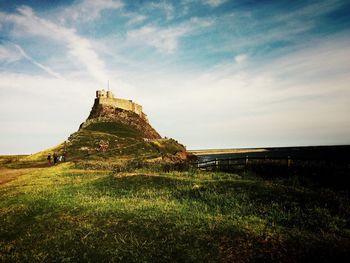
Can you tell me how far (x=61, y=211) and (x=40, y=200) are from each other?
14.4ft

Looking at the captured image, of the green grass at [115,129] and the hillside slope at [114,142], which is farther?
the green grass at [115,129]

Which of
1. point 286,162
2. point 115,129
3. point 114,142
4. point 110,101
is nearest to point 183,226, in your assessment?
point 286,162

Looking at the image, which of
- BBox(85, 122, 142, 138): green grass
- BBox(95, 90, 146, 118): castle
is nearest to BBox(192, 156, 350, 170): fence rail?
BBox(85, 122, 142, 138): green grass

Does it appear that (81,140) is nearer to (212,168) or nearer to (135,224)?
(212,168)

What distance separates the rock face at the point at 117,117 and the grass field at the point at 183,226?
102 metres

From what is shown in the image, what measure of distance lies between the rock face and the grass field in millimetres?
101578

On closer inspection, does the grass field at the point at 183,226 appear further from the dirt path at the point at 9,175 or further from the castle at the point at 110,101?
the castle at the point at 110,101

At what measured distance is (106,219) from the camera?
46.5 ft

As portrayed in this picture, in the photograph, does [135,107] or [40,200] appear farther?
[135,107]

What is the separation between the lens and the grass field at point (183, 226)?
31.3 feet

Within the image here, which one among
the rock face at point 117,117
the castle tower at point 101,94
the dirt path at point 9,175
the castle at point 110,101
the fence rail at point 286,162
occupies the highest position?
the castle tower at point 101,94

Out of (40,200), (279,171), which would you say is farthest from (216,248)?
(279,171)

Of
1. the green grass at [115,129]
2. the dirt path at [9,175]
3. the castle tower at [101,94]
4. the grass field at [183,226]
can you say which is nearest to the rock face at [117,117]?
the castle tower at [101,94]

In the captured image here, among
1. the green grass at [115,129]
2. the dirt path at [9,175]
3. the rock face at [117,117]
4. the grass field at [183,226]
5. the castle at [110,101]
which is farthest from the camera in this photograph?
the castle at [110,101]
